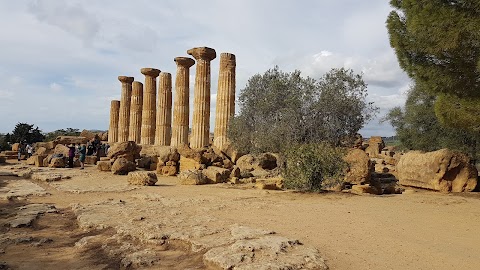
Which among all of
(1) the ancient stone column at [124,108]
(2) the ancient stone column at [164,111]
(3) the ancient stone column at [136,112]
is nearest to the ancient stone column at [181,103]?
(2) the ancient stone column at [164,111]

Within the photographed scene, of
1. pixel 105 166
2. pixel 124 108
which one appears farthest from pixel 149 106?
pixel 105 166

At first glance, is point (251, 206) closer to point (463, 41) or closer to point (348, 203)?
point (348, 203)

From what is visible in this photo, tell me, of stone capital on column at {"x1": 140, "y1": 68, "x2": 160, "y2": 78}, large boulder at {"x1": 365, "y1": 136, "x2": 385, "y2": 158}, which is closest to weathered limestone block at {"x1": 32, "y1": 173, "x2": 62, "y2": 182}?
stone capital on column at {"x1": 140, "y1": 68, "x2": 160, "y2": 78}

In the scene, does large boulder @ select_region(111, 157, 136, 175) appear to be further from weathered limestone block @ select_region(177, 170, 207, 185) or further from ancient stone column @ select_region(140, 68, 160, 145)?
ancient stone column @ select_region(140, 68, 160, 145)

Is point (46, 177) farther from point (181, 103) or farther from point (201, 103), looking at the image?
point (181, 103)

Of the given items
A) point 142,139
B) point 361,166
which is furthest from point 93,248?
point 142,139

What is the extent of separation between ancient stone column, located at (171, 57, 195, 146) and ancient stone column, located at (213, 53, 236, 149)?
3.58 metres

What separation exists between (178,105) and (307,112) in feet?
37.3

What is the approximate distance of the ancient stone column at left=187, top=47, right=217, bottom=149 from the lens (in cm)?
2386

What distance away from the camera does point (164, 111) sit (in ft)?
91.9

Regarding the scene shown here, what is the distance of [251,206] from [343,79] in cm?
1089

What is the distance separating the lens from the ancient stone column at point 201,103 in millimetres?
23859

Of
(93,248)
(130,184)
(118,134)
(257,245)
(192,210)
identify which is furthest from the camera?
(118,134)

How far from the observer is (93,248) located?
19.7 ft
